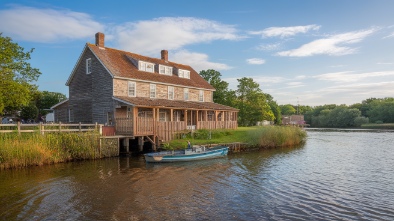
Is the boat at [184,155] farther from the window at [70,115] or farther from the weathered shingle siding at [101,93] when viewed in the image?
the window at [70,115]

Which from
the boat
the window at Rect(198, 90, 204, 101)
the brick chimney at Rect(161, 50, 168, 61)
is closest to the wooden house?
the window at Rect(198, 90, 204, 101)

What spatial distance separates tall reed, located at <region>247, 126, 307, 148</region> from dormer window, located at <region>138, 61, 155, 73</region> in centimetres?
1398

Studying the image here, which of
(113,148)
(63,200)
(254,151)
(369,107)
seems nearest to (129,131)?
(113,148)

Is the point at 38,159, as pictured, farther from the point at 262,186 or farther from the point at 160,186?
the point at 262,186

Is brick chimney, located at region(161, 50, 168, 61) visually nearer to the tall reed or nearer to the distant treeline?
the tall reed

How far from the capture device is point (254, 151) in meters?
29.1

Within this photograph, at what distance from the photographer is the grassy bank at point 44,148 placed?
19.1 meters

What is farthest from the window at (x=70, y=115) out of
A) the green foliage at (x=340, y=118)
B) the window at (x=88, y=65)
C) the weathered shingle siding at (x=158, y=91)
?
the green foliage at (x=340, y=118)

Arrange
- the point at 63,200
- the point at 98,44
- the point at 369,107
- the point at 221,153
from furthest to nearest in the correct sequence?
the point at 369,107 < the point at 98,44 < the point at 221,153 < the point at 63,200

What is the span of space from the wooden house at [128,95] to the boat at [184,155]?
5765mm

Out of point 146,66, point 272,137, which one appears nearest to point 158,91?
point 146,66

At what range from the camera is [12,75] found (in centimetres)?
2736

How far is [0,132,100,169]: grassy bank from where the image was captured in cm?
1912

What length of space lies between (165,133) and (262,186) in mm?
15750
